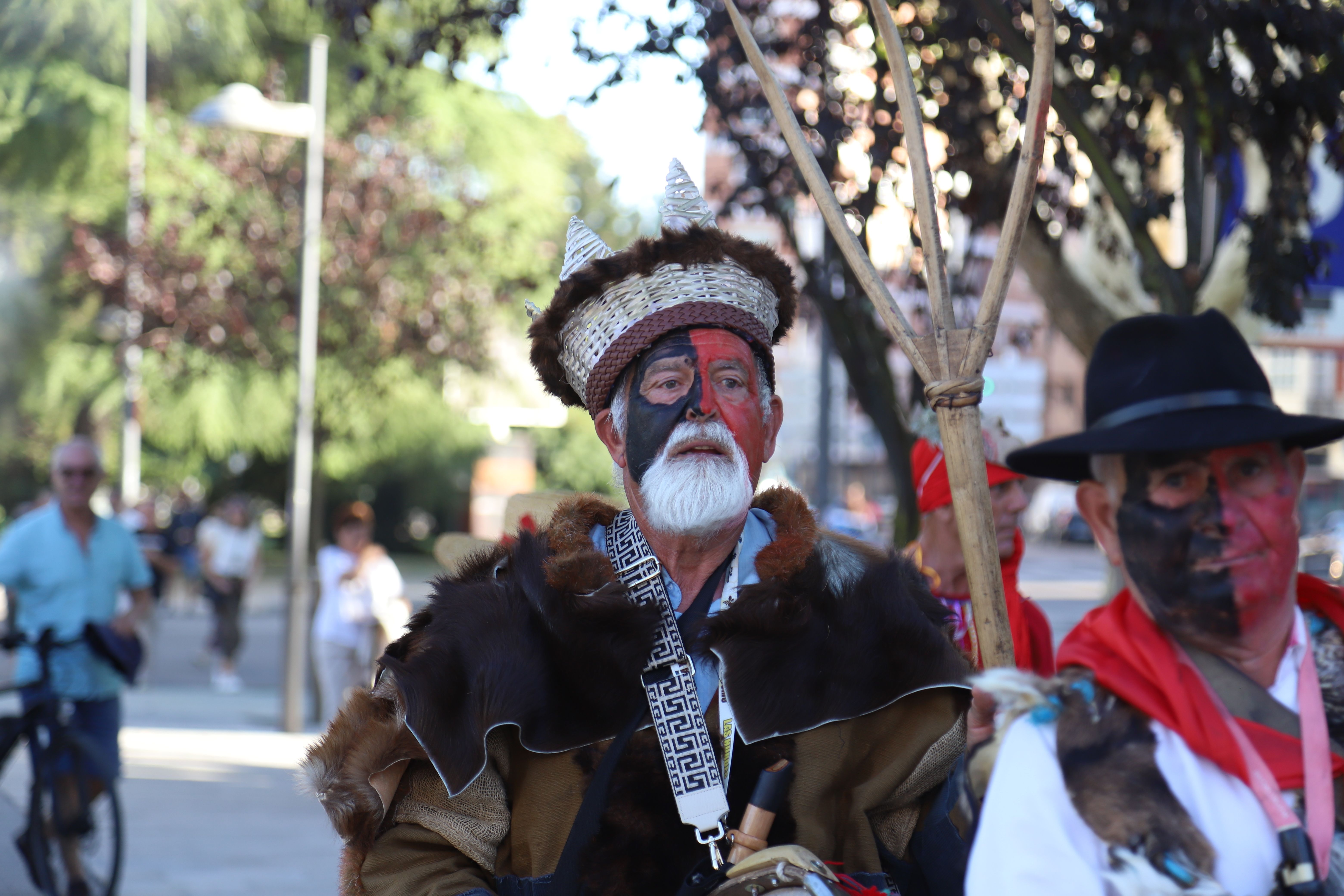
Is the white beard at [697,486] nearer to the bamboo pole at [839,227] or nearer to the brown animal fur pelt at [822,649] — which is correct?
the brown animal fur pelt at [822,649]

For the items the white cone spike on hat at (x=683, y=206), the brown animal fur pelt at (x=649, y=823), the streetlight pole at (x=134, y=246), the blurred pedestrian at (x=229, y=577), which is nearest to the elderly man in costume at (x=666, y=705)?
the brown animal fur pelt at (x=649, y=823)

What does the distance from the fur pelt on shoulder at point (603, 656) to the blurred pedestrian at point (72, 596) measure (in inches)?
166

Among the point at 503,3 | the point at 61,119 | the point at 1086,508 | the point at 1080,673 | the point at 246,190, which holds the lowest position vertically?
the point at 1080,673

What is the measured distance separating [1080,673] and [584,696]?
3.42 ft

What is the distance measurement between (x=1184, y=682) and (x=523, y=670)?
121 cm

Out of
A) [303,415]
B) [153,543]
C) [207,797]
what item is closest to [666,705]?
[207,797]

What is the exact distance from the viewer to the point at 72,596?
248 inches

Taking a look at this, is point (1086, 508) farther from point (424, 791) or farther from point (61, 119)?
point (61, 119)

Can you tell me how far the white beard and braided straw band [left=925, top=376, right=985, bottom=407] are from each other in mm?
459

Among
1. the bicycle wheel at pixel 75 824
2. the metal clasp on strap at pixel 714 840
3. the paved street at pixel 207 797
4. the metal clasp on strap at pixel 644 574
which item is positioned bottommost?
the paved street at pixel 207 797

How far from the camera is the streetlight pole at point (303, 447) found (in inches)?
406

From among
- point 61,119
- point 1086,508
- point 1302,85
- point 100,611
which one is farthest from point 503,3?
point 61,119

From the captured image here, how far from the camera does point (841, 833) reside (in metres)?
2.41

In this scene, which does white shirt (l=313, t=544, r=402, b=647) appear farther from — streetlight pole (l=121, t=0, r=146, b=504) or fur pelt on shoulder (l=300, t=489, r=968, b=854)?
fur pelt on shoulder (l=300, t=489, r=968, b=854)
